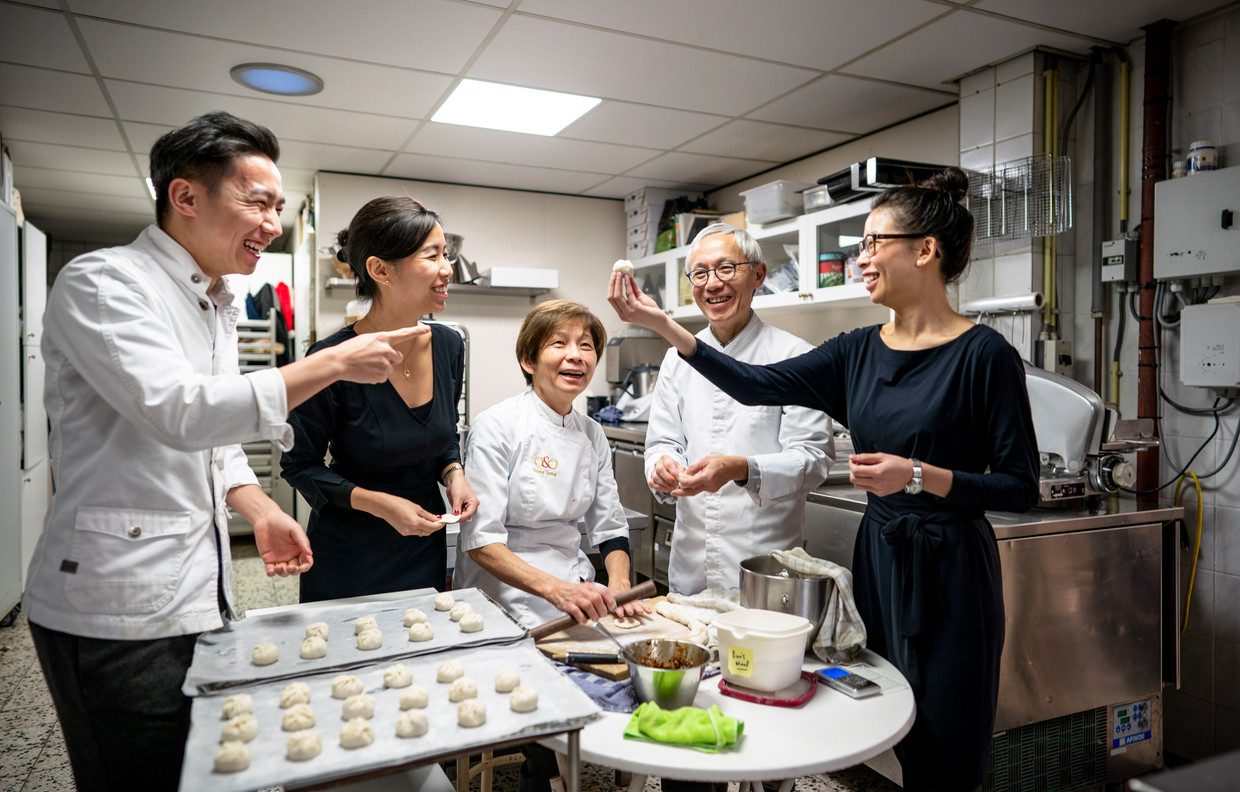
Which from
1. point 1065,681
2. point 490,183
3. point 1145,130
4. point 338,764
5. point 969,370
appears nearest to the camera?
point 338,764

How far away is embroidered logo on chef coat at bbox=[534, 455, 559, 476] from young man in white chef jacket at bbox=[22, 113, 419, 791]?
2.19 ft

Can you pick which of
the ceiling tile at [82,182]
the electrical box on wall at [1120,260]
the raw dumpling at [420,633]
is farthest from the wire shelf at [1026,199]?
the ceiling tile at [82,182]

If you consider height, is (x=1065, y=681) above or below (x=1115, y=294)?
below

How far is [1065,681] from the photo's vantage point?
2.32 meters

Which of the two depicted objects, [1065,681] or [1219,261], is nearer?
[1065,681]

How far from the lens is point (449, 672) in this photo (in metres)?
1.19

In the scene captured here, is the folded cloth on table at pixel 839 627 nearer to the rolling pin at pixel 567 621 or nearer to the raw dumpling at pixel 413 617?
the rolling pin at pixel 567 621

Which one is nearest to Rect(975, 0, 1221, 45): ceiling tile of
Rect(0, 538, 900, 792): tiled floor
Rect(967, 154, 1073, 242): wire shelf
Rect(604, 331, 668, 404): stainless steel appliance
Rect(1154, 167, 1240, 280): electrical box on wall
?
Rect(967, 154, 1073, 242): wire shelf

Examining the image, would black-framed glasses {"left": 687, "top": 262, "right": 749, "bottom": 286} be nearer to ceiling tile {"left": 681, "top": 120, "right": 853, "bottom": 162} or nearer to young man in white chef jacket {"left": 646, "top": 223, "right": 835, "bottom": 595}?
young man in white chef jacket {"left": 646, "top": 223, "right": 835, "bottom": 595}

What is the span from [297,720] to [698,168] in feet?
14.2

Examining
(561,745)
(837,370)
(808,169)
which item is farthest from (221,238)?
(808,169)

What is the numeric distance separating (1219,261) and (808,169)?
2.36m

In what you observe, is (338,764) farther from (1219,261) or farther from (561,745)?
(1219,261)

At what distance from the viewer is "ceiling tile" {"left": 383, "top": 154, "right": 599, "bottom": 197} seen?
15.5 feet
